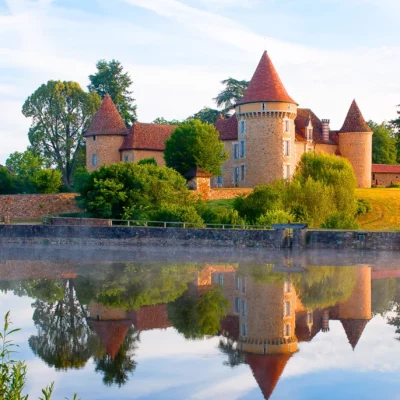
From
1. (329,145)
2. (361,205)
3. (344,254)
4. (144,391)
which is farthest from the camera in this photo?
(329,145)

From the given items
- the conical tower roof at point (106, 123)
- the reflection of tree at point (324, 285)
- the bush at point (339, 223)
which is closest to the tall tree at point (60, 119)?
the conical tower roof at point (106, 123)

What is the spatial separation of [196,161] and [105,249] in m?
19.7

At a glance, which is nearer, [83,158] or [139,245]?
[139,245]

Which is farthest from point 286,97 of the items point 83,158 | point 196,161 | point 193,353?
point 193,353

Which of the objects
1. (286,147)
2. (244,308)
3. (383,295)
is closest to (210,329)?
(244,308)

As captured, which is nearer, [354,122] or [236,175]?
[236,175]

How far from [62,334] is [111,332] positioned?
0.95 m

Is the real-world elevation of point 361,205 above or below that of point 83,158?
below

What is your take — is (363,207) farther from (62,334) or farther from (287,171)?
(62,334)

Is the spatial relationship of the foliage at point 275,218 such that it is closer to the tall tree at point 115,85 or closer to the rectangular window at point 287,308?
the rectangular window at point 287,308

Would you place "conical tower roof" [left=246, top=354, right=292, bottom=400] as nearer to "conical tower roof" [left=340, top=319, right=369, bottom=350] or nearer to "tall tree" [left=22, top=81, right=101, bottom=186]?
"conical tower roof" [left=340, top=319, right=369, bottom=350]

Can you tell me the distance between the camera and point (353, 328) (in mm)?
14250

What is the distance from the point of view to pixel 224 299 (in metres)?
17.2

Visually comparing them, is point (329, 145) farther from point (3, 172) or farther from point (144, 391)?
point (144, 391)
